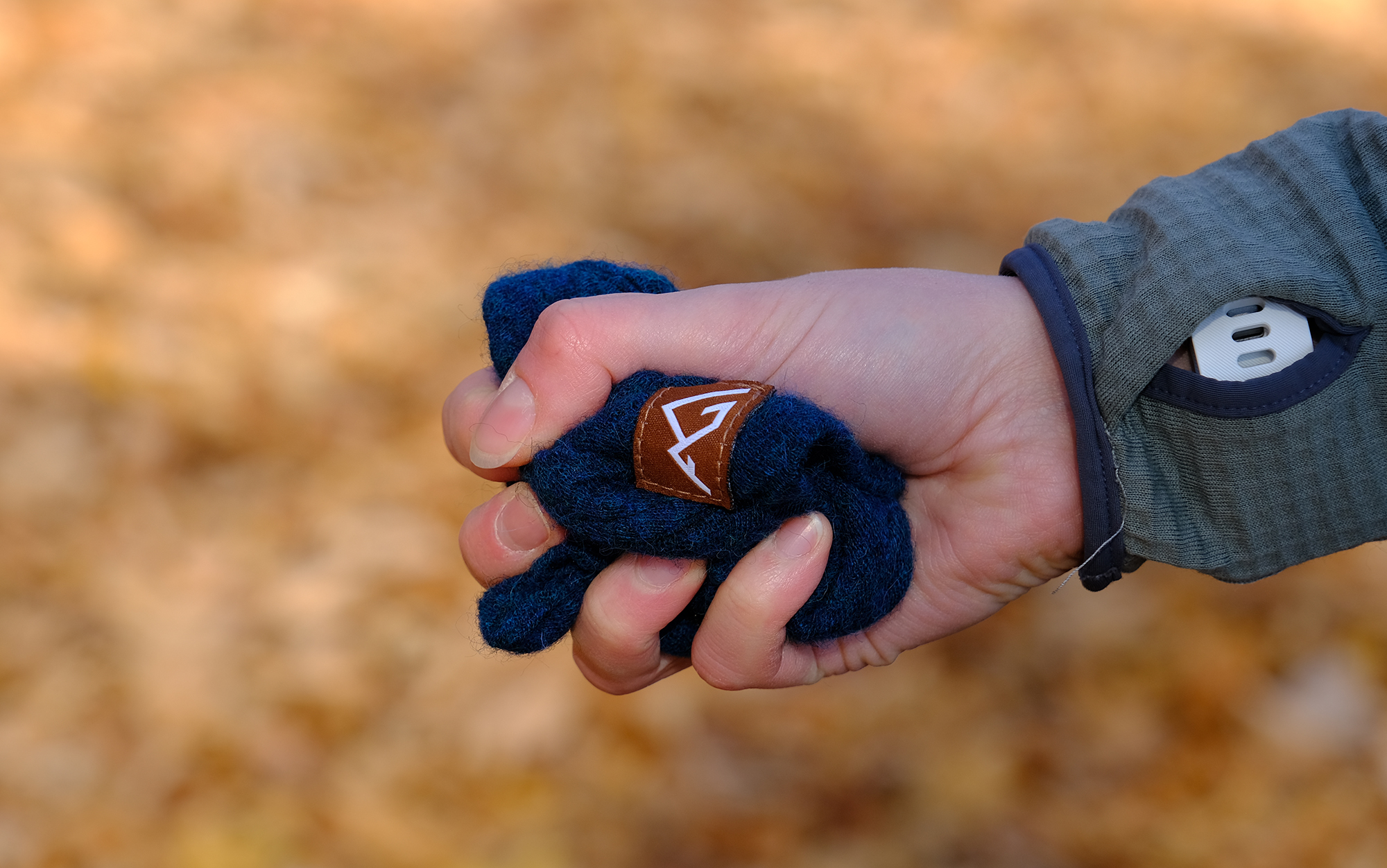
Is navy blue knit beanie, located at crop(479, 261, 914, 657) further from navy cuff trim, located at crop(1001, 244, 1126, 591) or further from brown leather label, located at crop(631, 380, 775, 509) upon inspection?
navy cuff trim, located at crop(1001, 244, 1126, 591)

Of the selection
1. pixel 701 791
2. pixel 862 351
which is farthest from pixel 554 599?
pixel 701 791

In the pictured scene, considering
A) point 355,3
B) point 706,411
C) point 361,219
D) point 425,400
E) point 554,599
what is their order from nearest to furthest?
1. point 706,411
2. point 554,599
3. point 425,400
4. point 361,219
5. point 355,3

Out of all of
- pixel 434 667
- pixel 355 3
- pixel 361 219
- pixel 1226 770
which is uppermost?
pixel 355 3

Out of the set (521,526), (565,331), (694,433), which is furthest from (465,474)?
(694,433)

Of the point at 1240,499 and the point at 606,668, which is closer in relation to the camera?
the point at 1240,499

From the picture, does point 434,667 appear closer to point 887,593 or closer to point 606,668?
point 606,668

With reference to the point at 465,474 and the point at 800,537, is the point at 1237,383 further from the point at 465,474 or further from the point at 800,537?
the point at 465,474

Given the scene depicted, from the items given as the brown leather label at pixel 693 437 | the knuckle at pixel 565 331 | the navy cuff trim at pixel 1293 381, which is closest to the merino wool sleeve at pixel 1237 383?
the navy cuff trim at pixel 1293 381

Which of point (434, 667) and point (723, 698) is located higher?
point (434, 667)
